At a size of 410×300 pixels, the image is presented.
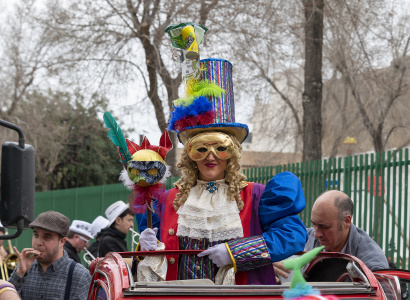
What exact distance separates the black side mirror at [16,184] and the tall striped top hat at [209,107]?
0.96m

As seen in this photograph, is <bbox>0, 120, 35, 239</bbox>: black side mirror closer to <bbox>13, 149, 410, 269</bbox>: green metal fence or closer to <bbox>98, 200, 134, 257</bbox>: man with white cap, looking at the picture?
<bbox>98, 200, 134, 257</bbox>: man with white cap

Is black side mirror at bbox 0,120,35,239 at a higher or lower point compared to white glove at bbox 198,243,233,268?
higher

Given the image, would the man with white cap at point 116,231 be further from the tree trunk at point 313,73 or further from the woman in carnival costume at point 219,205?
the tree trunk at point 313,73

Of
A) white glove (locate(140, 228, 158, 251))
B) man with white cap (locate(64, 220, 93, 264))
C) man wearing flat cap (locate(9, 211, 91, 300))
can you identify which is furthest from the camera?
man with white cap (locate(64, 220, 93, 264))

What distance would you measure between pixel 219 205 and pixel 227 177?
213 mm

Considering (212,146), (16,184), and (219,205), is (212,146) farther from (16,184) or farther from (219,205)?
(16,184)

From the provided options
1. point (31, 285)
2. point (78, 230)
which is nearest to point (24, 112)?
point (78, 230)

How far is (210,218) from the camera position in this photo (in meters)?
4.19

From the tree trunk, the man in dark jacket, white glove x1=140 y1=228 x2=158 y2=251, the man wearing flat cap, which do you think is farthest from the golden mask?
the tree trunk

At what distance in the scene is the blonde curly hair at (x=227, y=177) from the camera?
4223 millimetres

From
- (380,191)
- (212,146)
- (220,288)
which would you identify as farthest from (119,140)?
(380,191)

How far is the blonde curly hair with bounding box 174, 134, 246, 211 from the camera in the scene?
4.22 meters

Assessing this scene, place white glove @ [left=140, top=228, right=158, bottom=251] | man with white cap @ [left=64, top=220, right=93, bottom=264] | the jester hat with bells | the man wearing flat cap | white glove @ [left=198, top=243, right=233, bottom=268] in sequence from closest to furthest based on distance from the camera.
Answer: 1. white glove @ [left=198, top=243, right=233, bottom=268]
2. white glove @ [left=140, top=228, right=158, bottom=251]
3. the jester hat with bells
4. the man wearing flat cap
5. man with white cap @ [left=64, top=220, right=93, bottom=264]

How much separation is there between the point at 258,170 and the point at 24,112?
1340 centimetres
